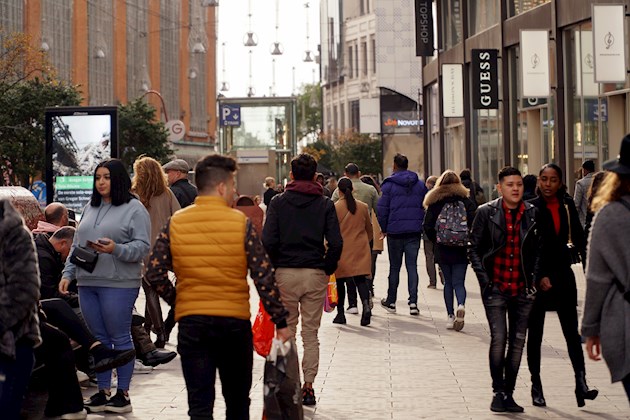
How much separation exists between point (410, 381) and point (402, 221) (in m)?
6.50

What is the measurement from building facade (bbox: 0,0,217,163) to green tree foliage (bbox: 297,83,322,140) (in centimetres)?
5271

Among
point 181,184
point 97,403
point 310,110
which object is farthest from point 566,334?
point 310,110

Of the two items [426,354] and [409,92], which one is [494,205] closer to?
[426,354]

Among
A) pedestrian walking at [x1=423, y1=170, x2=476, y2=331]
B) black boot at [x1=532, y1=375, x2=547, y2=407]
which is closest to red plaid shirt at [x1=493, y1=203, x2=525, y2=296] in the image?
black boot at [x1=532, y1=375, x2=547, y2=407]

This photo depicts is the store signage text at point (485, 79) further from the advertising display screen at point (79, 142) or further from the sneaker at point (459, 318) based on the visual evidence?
the sneaker at point (459, 318)

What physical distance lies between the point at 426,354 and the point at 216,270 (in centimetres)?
664

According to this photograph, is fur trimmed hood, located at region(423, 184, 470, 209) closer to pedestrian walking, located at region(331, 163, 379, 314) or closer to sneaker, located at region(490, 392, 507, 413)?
pedestrian walking, located at region(331, 163, 379, 314)

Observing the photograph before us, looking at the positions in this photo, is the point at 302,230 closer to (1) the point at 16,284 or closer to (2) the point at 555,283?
(2) the point at 555,283

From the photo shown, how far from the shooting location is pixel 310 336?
1046 centimetres

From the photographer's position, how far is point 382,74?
96.8m

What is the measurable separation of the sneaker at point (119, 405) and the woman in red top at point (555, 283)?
2932 millimetres

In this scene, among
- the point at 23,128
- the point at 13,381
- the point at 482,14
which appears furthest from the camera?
the point at 482,14

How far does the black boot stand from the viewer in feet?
32.9

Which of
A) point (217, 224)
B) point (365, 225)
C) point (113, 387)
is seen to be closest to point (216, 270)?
point (217, 224)
